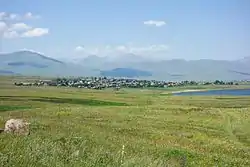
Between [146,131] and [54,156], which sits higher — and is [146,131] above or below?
below

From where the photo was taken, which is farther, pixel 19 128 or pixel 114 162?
pixel 19 128

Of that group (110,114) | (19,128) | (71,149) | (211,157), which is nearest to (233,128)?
(110,114)

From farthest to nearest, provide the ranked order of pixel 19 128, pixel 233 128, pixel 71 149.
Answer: pixel 233 128 → pixel 19 128 → pixel 71 149

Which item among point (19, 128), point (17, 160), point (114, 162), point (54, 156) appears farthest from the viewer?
point (19, 128)

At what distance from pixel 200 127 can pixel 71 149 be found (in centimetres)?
3999

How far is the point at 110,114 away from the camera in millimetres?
60750

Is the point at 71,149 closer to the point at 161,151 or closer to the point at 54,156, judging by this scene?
the point at 54,156

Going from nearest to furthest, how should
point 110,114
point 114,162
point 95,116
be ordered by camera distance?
point 114,162 → point 95,116 → point 110,114

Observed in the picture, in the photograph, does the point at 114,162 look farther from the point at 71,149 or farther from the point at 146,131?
the point at 146,131

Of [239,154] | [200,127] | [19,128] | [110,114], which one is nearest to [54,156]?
[19,128]

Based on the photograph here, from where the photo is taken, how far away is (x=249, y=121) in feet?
188

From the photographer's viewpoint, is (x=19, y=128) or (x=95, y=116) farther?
(x=95, y=116)

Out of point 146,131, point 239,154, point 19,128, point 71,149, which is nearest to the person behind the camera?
point 71,149

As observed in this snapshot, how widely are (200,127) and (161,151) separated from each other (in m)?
25.7
